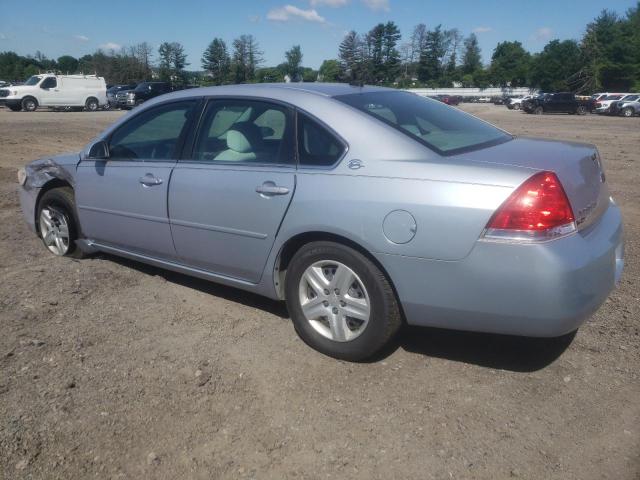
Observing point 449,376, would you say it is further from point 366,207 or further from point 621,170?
point 621,170

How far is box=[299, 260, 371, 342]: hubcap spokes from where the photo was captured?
3.22 metres

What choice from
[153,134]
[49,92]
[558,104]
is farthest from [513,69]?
[153,134]

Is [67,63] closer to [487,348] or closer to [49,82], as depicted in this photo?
[49,82]

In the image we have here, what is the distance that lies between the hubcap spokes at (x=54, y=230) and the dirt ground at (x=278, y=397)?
758mm

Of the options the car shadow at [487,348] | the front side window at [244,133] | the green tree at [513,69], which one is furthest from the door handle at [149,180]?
the green tree at [513,69]

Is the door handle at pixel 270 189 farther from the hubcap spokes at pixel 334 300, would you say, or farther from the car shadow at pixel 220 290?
the car shadow at pixel 220 290

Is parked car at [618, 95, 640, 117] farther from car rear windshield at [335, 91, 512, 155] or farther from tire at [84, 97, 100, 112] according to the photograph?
car rear windshield at [335, 91, 512, 155]

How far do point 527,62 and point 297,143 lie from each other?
117890mm

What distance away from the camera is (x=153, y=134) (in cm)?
461

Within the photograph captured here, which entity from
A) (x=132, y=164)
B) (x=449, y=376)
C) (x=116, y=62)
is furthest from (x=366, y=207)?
(x=116, y=62)

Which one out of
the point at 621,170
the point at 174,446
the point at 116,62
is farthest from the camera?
the point at 116,62

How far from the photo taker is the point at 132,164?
169 inches

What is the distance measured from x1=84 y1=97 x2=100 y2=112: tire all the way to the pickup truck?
99.7 ft

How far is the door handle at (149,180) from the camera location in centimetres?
406
